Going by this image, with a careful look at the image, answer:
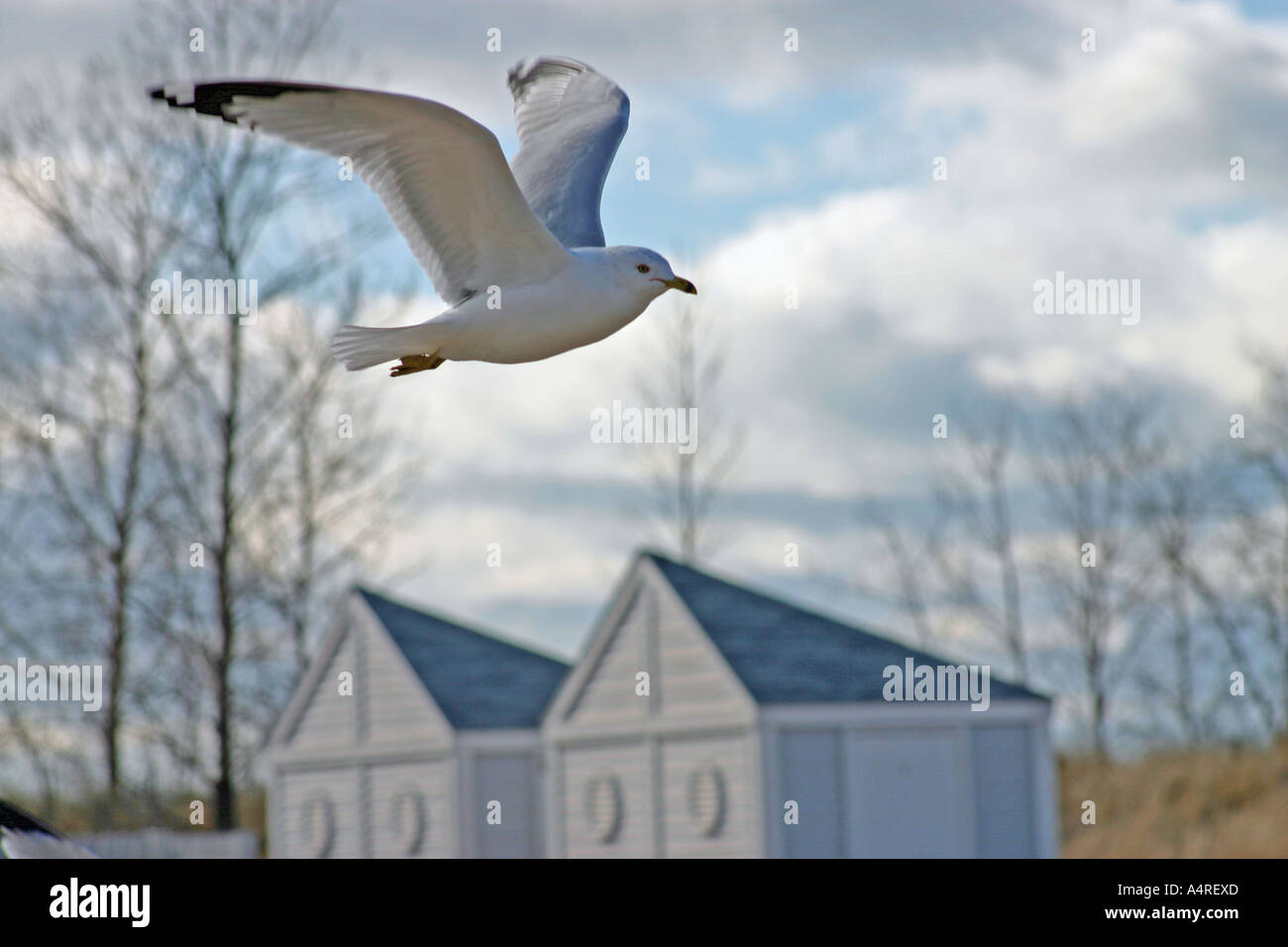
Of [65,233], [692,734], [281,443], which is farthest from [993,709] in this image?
[65,233]

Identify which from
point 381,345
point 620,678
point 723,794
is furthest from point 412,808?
point 381,345

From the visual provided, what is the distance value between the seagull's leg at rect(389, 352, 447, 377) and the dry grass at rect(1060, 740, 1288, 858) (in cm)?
2129

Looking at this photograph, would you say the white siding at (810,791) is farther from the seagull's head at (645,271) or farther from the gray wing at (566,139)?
the seagull's head at (645,271)

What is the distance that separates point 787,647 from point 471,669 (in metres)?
6.41

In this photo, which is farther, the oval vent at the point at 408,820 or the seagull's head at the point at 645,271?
the oval vent at the point at 408,820

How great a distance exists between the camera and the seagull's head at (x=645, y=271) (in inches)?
224

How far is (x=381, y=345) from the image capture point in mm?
5695

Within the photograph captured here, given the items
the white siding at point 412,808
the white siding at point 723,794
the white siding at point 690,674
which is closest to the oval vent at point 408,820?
the white siding at point 412,808

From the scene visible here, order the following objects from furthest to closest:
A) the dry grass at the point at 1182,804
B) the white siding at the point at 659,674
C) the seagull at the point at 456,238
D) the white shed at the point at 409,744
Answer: the dry grass at the point at 1182,804 < the white shed at the point at 409,744 < the white siding at the point at 659,674 < the seagull at the point at 456,238

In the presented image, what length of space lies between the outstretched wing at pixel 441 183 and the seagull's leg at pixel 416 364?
0.51 m

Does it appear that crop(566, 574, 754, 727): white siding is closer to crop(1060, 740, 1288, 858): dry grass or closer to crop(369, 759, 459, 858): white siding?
crop(369, 759, 459, 858): white siding

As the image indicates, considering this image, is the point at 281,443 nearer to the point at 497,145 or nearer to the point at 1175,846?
the point at 1175,846
